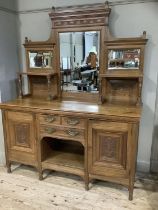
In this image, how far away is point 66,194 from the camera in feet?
7.36

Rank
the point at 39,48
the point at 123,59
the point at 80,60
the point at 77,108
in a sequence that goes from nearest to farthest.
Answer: the point at 77,108
the point at 123,59
the point at 80,60
the point at 39,48

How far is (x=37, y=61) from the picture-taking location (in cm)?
275

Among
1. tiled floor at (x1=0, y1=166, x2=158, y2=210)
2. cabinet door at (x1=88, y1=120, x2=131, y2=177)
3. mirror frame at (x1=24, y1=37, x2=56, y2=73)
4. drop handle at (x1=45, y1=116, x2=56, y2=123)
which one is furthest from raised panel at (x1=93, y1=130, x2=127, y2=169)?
mirror frame at (x1=24, y1=37, x2=56, y2=73)

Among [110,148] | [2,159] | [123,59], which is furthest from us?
[2,159]

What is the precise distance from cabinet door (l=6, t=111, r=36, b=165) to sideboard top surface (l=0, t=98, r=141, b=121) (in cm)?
10

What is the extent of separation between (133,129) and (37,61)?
1528mm

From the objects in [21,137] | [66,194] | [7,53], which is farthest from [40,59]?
[66,194]

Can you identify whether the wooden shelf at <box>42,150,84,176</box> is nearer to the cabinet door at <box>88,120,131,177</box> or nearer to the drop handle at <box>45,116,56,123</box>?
the cabinet door at <box>88,120,131,177</box>

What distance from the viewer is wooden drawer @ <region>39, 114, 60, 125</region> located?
7.33 feet

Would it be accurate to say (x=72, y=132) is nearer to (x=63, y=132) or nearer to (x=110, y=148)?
(x=63, y=132)

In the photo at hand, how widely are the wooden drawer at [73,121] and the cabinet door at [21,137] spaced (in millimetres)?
398

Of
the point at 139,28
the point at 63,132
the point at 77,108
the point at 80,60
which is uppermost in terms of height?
the point at 139,28

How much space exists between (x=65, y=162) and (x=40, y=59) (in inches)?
52.3

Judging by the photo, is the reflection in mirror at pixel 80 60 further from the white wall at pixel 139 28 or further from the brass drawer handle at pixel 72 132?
the brass drawer handle at pixel 72 132
